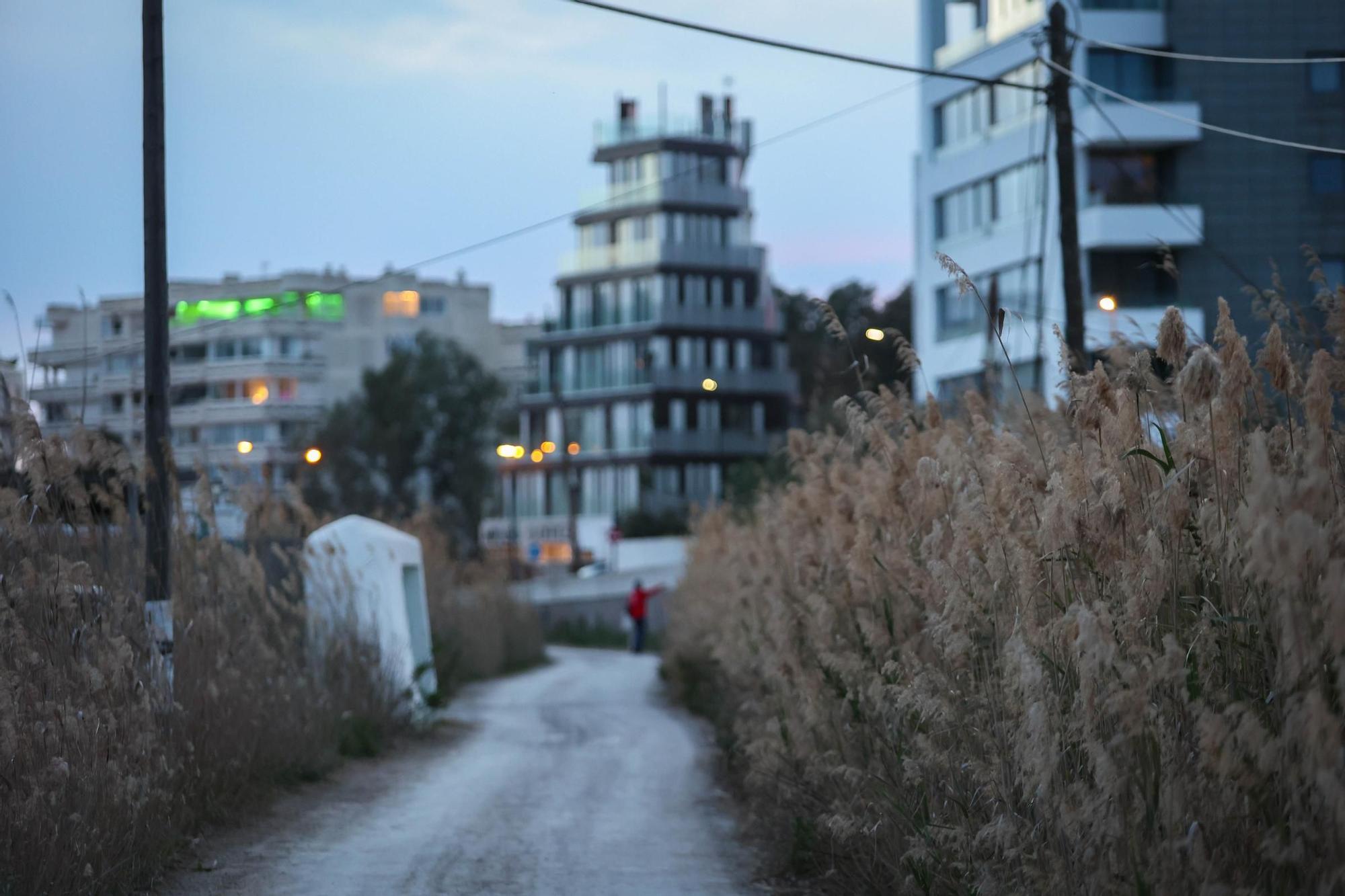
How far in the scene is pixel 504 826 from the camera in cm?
1213

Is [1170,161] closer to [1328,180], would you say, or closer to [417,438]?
[1328,180]

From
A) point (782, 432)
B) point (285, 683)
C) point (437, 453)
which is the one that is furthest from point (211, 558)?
point (782, 432)

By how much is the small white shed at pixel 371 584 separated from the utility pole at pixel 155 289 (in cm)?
535

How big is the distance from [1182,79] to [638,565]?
37.2 m

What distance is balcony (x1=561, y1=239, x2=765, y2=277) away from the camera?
277 feet

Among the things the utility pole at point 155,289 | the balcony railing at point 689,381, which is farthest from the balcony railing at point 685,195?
the utility pole at point 155,289

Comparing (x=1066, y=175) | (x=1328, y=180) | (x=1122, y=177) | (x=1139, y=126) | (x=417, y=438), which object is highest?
(x=1139, y=126)

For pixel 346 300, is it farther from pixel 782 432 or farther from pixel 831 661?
pixel 831 661

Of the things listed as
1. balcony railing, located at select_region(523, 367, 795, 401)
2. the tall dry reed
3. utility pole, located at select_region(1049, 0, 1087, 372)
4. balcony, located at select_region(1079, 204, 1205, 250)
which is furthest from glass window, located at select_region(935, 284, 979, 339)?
balcony railing, located at select_region(523, 367, 795, 401)

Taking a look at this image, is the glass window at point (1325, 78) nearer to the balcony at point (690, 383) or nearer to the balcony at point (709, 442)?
the balcony at point (709, 442)

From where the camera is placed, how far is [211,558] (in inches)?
517

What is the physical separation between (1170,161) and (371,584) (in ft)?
106

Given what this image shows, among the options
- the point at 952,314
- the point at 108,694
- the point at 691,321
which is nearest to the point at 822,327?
the point at 691,321

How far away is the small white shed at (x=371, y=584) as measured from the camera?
17.8 meters
